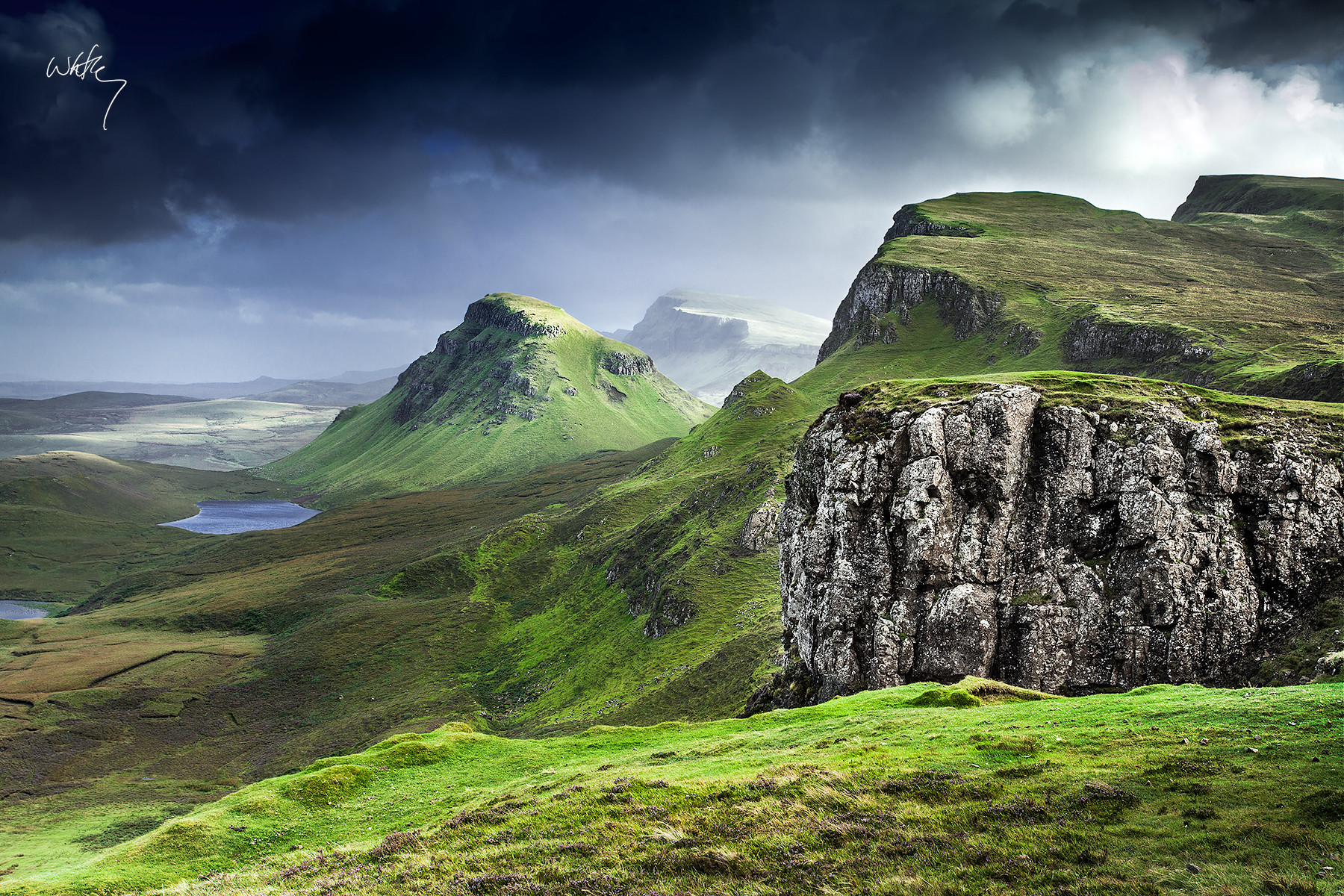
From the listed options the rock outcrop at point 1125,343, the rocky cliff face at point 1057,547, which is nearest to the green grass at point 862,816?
the rocky cliff face at point 1057,547

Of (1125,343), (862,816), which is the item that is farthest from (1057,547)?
(1125,343)

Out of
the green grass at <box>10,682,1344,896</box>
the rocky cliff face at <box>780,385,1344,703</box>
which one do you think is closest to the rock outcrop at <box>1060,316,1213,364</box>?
the rocky cliff face at <box>780,385,1344,703</box>

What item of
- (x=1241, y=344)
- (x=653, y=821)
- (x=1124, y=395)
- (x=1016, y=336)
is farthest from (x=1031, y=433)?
→ (x=1016, y=336)

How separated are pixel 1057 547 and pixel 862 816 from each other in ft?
139

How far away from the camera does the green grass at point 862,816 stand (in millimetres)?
21438

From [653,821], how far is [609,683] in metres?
107

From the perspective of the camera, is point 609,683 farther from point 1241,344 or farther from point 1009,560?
point 1241,344

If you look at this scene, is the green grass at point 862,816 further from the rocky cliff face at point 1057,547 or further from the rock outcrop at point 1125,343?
the rock outcrop at point 1125,343

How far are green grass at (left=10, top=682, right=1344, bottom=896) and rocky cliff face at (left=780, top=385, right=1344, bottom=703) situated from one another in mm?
12641

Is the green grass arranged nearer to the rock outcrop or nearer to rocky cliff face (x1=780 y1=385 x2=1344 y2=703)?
rocky cliff face (x1=780 y1=385 x2=1344 y2=703)

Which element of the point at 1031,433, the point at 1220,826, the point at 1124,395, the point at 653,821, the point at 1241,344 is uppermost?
the point at 1241,344

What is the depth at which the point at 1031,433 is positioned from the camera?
62.9 meters

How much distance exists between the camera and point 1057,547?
59.7 meters

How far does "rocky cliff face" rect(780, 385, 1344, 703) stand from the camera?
54013 millimetres
